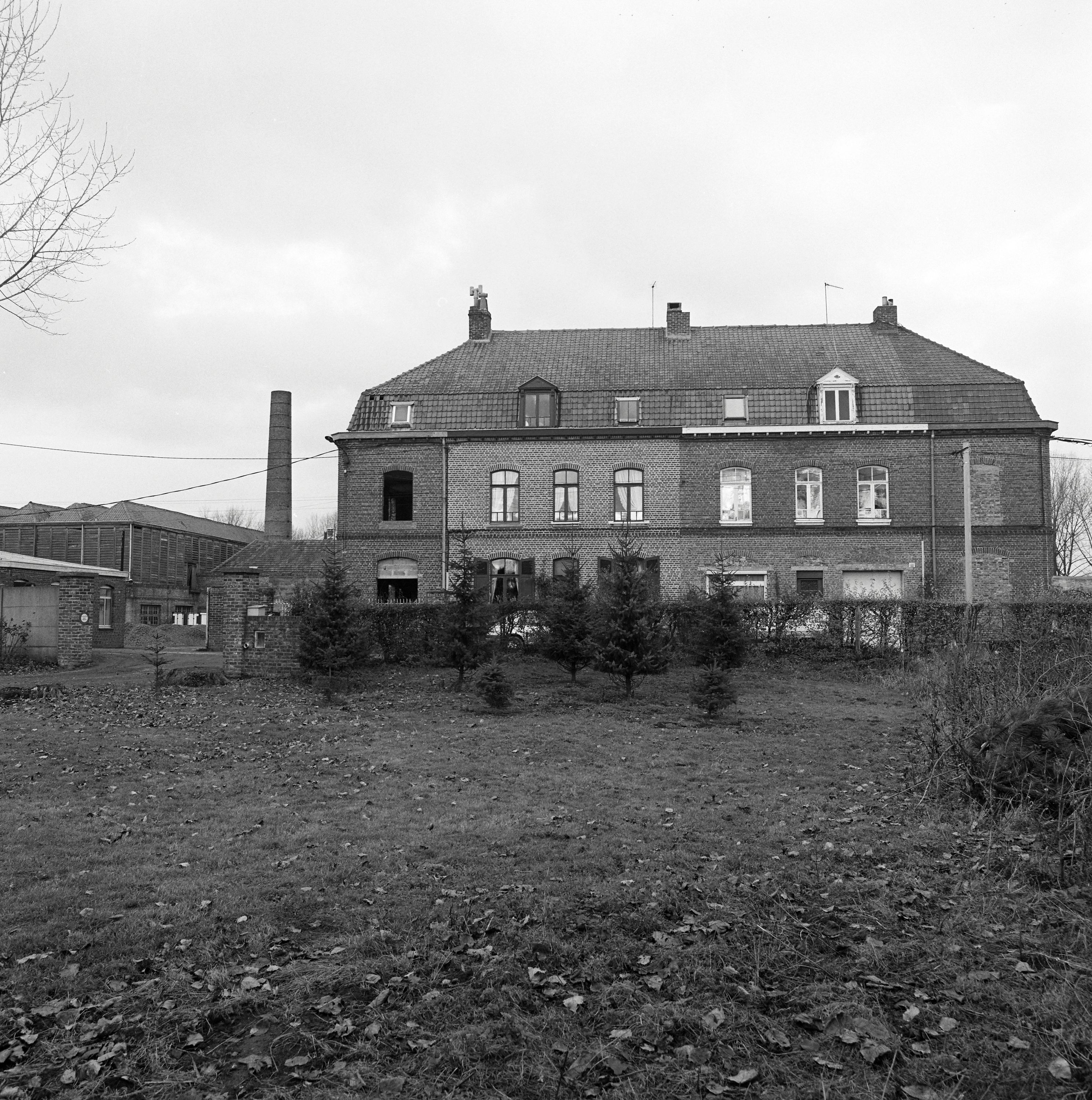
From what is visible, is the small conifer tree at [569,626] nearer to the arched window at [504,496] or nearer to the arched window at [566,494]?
the arched window at [566,494]

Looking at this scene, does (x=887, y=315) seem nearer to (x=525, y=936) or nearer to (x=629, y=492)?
(x=629, y=492)

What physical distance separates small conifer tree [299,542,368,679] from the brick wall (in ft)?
21.7

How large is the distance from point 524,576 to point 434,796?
20551mm

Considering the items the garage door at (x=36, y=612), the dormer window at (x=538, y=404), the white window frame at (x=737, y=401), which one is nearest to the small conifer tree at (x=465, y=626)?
the garage door at (x=36, y=612)

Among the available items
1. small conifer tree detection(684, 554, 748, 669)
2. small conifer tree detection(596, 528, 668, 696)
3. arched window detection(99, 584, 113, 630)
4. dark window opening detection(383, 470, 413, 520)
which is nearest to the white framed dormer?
dark window opening detection(383, 470, 413, 520)

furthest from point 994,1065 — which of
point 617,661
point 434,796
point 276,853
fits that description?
point 617,661

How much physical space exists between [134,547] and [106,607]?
71.6 feet

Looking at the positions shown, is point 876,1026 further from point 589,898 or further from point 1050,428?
point 1050,428

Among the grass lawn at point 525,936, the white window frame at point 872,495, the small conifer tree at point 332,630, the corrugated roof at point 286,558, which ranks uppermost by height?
the white window frame at point 872,495

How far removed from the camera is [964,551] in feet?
87.1

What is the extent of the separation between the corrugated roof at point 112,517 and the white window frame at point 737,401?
37677mm

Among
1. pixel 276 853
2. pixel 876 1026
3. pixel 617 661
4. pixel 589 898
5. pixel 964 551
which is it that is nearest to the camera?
pixel 876 1026

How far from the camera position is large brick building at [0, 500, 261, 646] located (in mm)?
51719

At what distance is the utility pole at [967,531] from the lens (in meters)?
24.2
